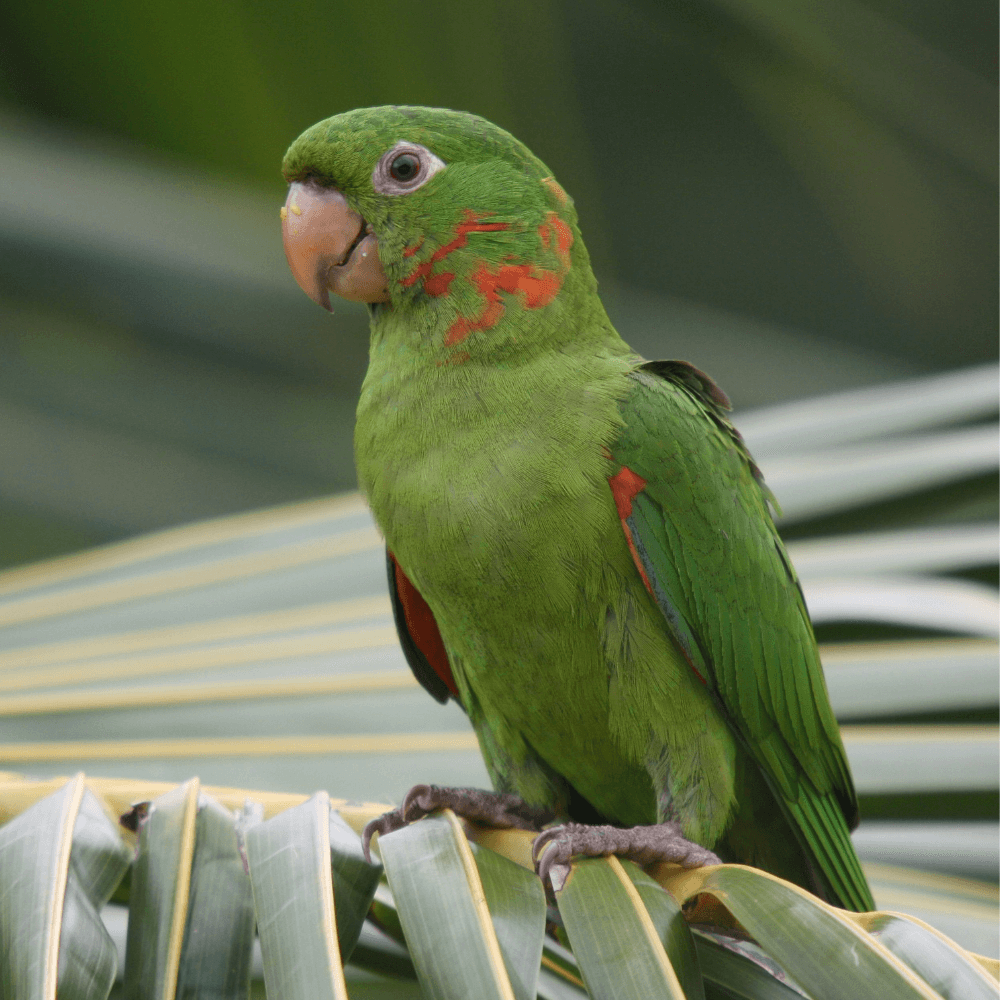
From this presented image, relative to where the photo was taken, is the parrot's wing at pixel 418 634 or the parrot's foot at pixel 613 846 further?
the parrot's wing at pixel 418 634

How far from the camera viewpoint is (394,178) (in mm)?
1243

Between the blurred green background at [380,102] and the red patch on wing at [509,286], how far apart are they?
4.49ft

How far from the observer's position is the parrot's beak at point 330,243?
126 cm

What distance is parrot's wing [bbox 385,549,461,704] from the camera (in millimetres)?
1339

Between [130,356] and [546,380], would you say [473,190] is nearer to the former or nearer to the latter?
[546,380]

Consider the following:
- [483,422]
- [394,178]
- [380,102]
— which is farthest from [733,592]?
[380,102]

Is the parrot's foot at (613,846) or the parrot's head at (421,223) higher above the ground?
the parrot's head at (421,223)

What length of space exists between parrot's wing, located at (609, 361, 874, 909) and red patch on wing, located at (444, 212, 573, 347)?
162mm

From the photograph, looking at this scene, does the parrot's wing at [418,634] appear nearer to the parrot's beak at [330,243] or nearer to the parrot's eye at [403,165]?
the parrot's beak at [330,243]

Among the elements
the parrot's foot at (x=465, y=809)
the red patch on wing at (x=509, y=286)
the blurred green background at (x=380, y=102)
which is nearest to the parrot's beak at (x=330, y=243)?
the red patch on wing at (x=509, y=286)

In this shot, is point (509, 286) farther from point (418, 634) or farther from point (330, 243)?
point (418, 634)

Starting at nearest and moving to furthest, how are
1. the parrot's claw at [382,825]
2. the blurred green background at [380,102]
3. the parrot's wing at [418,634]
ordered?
the parrot's claw at [382,825]
the parrot's wing at [418,634]
the blurred green background at [380,102]

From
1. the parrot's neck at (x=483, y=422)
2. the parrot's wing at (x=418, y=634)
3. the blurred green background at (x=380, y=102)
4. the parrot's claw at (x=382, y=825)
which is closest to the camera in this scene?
the parrot's claw at (x=382, y=825)

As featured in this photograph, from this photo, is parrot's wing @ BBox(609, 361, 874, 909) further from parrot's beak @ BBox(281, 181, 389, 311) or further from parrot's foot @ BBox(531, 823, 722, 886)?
parrot's beak @ BBox(281, 181, 389, 311)
